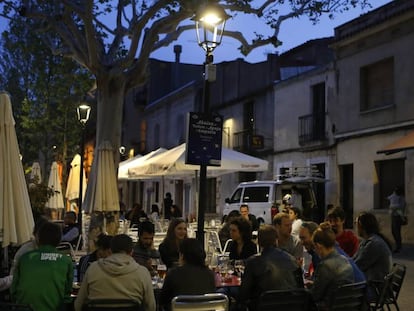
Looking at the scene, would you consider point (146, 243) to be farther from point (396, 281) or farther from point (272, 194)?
point (272, 194)

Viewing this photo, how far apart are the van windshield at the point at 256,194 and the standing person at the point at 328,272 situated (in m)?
15.5

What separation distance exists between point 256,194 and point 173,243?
14.1m

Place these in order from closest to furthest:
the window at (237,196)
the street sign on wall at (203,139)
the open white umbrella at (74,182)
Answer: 1. the street sign on wall at (203,139)
2. the open white umbrella at (74,182)
3. the window at (237,196)

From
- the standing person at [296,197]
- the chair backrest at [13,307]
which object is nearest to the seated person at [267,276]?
the chair backrest at [13,307]

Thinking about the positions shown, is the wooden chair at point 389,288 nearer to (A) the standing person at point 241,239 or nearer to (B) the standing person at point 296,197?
(A) the standing person at point 241,239

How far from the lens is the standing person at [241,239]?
798 centimetres

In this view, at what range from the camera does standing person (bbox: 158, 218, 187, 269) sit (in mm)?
7754

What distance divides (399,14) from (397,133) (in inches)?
152

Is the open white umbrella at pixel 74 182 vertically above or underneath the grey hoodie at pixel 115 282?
above

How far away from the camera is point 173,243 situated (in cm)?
787

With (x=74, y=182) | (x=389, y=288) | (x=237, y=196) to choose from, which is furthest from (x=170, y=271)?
(x=237, y=196)

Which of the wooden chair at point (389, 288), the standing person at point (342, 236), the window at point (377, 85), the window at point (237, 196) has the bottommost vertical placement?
the wooden chair at point (389, 288)

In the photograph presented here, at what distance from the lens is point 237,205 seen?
22234 millimetres

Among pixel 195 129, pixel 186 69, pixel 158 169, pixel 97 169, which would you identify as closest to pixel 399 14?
pixel 158 169
